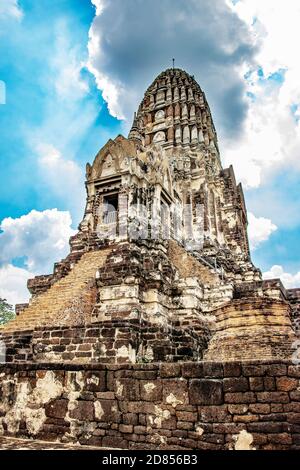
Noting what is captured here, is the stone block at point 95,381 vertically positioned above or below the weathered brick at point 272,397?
above

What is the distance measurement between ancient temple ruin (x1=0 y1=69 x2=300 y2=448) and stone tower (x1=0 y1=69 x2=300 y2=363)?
4 centimetres

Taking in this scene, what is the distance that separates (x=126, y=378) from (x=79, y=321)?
6.48 meters

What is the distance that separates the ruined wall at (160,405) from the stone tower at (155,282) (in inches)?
154

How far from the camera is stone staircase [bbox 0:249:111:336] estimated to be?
33.1 feet

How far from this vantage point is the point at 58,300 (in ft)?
36.0

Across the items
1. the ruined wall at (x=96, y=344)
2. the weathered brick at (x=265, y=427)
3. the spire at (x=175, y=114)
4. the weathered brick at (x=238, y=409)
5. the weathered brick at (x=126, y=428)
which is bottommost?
the weathered brick at (x=126, y=428)

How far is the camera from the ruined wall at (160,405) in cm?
375

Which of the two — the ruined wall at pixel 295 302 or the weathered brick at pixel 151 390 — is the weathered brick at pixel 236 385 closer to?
the weathered brick at pixel 151 390

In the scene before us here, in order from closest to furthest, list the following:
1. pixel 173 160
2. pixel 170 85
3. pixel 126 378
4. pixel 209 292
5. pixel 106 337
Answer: pixel 126 378 → pixel 106 337 → pixel 209 292 → pixel 173 160 → pixel 170 85

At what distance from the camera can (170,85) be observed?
94.3 feet

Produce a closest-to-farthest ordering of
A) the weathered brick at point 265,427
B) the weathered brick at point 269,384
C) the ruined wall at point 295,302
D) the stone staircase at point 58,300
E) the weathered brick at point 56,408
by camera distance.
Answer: the weathered brick at point 265,427 → the weathered brick at point 269,384 → the weathered brick at point 56,408 → the stone staircase at point 58,300 → the ruined wall at point 295,302

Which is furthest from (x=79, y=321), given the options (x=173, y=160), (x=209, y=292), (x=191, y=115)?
(x=191, y=115)

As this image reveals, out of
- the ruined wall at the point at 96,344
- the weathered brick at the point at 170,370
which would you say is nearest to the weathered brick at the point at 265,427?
the weathered brick at the point at 170,370
